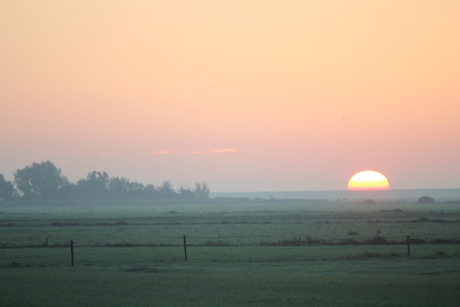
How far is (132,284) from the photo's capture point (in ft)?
63.1

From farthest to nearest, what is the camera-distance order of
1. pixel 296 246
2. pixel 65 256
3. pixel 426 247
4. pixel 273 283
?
pixel 296 246
pixel 426 247
pixel 65 256
pixel 273 283

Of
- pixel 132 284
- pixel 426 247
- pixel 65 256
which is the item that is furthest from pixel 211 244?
pixel 132 284

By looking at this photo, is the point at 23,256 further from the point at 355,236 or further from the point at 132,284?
the point at 355,236

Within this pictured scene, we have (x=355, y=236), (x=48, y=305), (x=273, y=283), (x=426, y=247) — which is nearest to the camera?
(x=48, y=305)

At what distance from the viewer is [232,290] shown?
57.5 feet

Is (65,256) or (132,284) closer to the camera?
(132,284)

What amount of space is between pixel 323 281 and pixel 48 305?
32.7 ft

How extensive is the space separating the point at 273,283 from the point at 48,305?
8.13 meters

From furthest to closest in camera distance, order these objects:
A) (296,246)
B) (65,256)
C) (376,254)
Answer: (296,246) < (65,256) < (376,254)

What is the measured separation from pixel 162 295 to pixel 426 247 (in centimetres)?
2238

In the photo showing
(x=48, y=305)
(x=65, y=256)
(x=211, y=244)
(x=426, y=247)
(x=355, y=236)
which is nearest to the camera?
(x=48, y=305)

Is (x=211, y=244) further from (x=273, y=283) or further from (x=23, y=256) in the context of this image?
(x=273, y=283)

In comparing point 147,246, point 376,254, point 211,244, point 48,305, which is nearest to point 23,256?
point 147,246

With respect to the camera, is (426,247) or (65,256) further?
(426,247)
